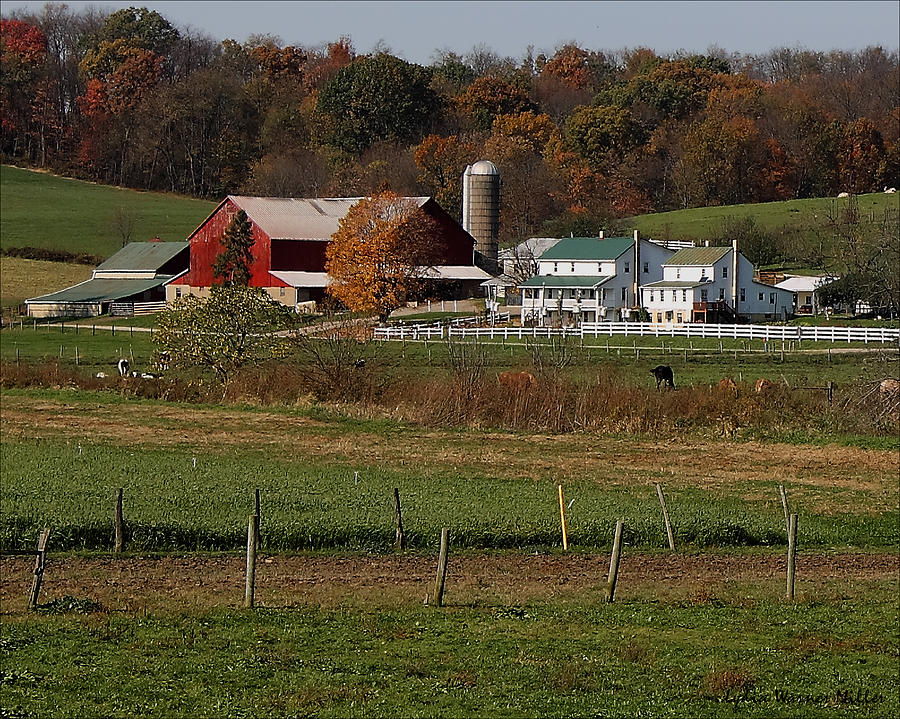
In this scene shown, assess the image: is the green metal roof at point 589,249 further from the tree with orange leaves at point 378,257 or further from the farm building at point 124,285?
the farm building at point 124,285

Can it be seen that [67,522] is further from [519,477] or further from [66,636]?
[519,477]

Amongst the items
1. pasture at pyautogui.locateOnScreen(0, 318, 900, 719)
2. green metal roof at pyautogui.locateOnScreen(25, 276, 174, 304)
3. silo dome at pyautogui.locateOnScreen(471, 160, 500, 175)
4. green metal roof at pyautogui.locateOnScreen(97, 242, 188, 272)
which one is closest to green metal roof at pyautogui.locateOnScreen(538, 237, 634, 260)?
silo dome at pyautogui.locateOnScreen(471, 160, 500, 175)

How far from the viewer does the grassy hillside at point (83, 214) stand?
101 metres

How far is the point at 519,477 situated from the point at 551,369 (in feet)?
46.1

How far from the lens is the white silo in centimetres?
9562

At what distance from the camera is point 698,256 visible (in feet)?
247

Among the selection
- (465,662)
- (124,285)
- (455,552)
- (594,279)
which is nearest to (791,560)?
(455,552)

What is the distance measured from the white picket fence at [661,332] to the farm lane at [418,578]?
35.6 m

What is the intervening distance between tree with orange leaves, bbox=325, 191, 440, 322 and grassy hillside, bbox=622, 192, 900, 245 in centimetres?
2431

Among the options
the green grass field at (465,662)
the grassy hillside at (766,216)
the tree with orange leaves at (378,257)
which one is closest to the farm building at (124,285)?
the tree with orange leaves at (378,257)

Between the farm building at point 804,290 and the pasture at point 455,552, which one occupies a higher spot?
the farm building at point 804,290

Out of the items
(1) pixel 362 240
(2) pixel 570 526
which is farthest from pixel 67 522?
(1) pixel 362 240

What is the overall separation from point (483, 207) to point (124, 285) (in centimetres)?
2501

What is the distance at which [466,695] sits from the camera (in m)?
12.9
